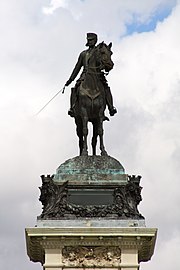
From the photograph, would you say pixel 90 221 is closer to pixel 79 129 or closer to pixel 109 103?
pixel 79 129

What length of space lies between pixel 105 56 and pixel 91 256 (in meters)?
7.01

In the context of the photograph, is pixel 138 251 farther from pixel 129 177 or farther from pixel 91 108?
pixel 91 108

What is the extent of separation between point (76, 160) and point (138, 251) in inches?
144

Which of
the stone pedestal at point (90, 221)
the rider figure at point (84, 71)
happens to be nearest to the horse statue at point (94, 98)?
the rider figure at point (84, 71)

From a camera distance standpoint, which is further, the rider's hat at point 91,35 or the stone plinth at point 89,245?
the rider's hat at point 91,35

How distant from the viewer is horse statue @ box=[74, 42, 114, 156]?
98.5ft

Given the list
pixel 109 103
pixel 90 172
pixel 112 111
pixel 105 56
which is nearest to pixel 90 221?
pixel 90 172

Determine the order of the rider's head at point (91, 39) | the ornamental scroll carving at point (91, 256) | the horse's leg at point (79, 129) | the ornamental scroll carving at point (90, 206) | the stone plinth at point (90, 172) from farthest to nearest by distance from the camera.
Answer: the rider's head at point (91, 39)
the horse's leg at point (79, 129)
the stone plinth at point (90, 172)
the ornamental scroll carving at point (90, 206)
the ornamental scroll carving at point (91, 256)

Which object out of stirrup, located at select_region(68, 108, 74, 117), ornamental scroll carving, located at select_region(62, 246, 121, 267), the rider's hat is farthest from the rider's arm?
ornamental scroll carving, located at select_region(62, 246, 121, 267)

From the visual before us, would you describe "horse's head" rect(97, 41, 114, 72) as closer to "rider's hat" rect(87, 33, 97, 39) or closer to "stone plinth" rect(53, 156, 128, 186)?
"rider's hat" rect(87, 33, 97, 39)

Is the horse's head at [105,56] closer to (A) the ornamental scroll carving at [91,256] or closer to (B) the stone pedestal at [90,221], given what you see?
(B) the stone pedestal at [90,221]

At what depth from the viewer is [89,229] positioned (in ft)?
88.5

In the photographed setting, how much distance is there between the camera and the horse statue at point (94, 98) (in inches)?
1182

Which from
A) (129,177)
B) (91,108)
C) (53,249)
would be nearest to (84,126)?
(91,108)
